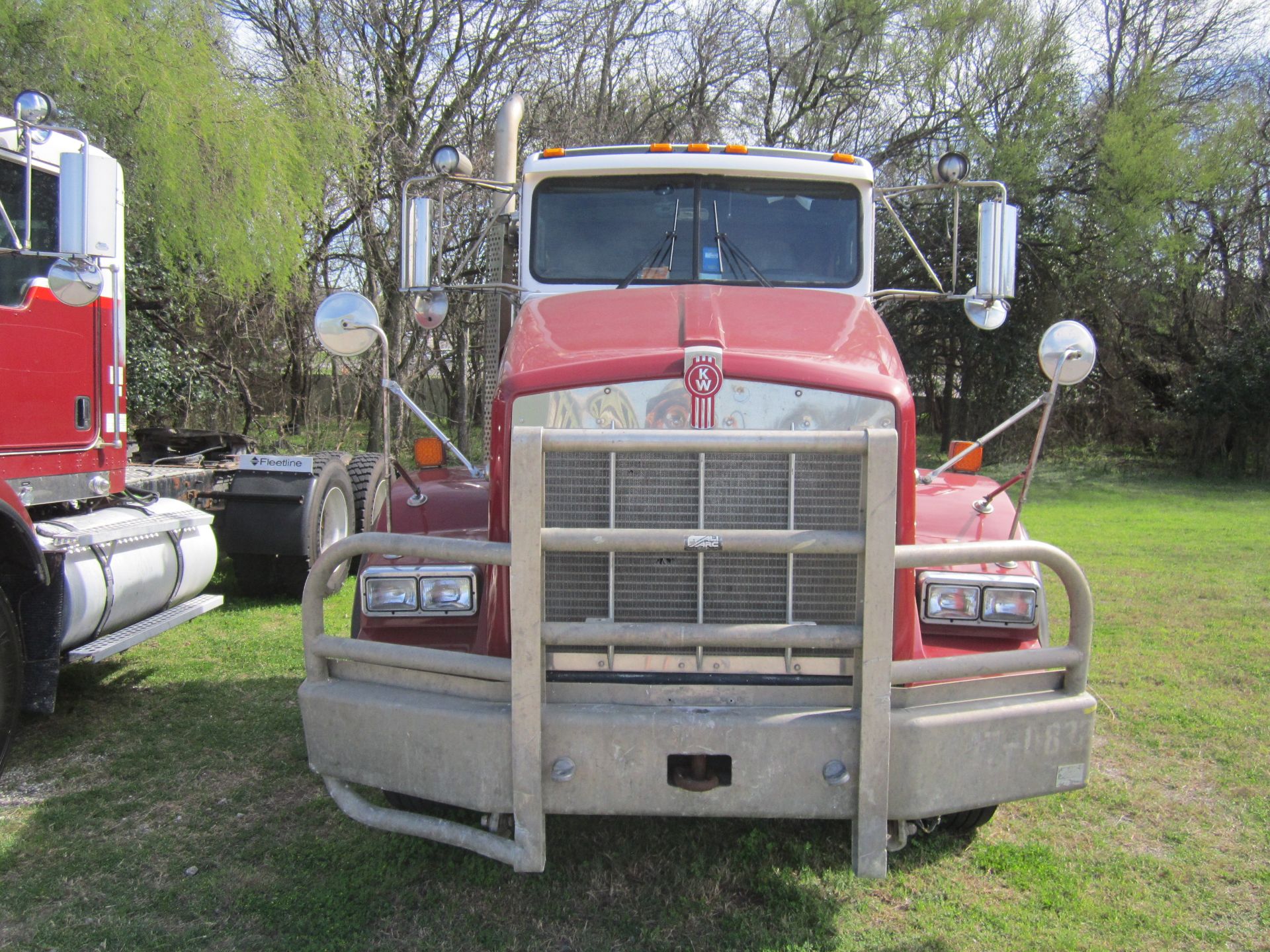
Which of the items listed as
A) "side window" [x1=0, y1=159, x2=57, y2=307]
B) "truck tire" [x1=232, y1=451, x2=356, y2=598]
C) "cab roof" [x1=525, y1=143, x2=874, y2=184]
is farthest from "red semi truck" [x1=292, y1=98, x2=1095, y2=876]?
"truck tire" [x1=232, y1=451, x2=356, y2=598]

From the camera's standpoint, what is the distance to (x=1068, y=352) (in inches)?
141

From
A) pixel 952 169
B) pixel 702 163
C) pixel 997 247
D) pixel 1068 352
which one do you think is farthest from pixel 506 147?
pixel 1068 352

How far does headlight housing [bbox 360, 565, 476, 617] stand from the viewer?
10.8 ft

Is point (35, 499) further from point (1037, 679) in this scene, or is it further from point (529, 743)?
point (1037, 679)

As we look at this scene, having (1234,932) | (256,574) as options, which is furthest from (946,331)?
(1234,932)

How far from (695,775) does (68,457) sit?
3961 millimetres

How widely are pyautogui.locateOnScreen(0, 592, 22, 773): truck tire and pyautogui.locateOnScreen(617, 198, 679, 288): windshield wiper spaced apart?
2.84 m

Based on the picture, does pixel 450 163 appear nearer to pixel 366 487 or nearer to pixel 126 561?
pixel 126 561

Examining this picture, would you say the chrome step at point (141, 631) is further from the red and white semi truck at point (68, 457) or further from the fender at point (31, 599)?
the fender at point (31, 599)

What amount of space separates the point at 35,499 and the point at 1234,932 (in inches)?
210

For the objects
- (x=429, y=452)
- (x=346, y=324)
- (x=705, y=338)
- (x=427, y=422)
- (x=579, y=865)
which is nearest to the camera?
(x=705, y=338)

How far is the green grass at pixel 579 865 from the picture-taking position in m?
3.17

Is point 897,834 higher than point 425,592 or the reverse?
the reverse

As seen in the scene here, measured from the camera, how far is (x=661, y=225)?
450 centimetres
